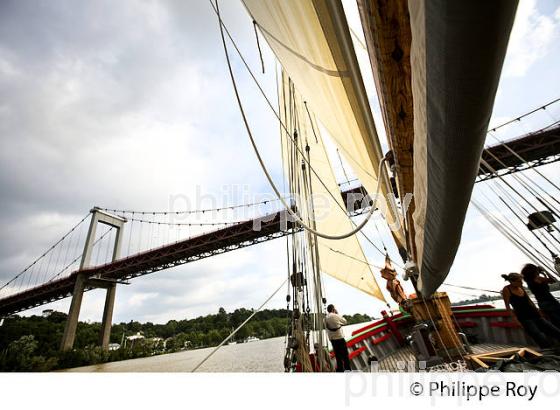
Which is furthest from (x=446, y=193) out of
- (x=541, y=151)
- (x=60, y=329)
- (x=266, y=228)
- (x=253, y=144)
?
(x=60, y=329)

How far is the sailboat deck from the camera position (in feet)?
9.08

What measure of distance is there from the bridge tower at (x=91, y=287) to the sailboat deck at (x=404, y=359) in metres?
16.4

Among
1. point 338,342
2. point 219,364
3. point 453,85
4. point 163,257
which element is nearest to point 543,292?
point 338,342

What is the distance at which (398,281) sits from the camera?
3.42 meters

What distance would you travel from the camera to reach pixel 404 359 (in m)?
3.08

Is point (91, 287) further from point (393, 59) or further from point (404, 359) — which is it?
point (393, 59)

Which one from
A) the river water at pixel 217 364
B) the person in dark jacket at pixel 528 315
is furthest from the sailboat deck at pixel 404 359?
the river water at pixel 217 364

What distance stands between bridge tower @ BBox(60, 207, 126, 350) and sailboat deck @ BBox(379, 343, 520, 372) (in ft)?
53.8

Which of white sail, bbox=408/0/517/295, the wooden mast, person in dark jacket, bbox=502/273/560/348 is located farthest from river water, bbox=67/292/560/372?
white sail, bbox=408/0/517/295

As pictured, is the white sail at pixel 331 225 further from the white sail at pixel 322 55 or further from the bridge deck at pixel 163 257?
the bridge deck at pixel 163 257

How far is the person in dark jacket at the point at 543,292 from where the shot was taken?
204 cm

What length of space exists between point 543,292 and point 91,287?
19.8 metres

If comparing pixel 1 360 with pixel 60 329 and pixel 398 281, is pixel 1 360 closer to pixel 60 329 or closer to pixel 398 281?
pixel 60 329

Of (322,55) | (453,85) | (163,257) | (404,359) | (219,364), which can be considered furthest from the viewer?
(163,257)
